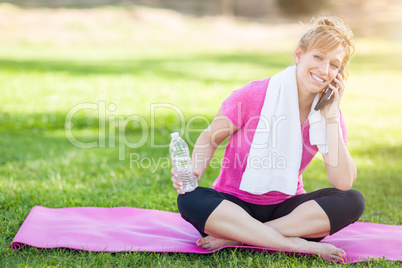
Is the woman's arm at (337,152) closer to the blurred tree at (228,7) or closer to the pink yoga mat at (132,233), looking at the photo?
the pink yoga mat at (132,233)

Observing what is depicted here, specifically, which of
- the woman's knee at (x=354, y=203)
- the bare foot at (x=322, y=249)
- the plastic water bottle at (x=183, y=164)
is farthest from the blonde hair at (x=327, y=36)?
the bare foot at (x=322, y=249)

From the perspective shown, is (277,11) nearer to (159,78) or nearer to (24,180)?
(159,78)

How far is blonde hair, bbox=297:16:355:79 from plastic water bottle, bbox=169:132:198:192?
1002 mm

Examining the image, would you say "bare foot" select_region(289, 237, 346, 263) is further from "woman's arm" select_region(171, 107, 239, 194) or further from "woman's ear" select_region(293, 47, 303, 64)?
"woman's ear" select_region(293, 47, 303, 64)

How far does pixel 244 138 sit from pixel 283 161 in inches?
11.6

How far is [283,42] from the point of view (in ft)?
71.4

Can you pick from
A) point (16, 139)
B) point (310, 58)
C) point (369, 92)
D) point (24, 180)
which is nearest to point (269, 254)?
point (310, 58)

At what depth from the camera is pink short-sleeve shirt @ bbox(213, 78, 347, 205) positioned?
3.20 m

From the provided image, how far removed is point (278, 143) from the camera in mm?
3221

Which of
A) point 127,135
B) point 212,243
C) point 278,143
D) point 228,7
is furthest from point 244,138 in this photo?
point 228,7

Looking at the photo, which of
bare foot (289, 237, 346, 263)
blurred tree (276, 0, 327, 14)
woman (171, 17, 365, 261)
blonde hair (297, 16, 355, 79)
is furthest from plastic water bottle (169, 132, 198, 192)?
blurred tree (276, 0, 327, 14)

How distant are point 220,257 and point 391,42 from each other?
20.4 metres

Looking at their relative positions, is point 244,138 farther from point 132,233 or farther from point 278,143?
point 132,233

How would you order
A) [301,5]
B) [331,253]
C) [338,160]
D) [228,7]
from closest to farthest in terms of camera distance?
1. [331,253]
2. [338,160]
3. [228,7]
4. [301,5]
